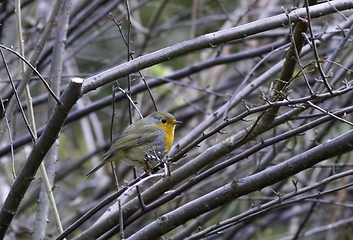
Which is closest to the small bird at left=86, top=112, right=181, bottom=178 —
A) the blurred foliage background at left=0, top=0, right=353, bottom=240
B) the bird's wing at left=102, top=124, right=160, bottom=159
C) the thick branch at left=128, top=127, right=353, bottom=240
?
the bird's wing at left=102, top=124, right=160, bottom=159

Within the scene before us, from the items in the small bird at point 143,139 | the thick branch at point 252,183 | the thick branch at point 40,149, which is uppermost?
the small bird at point 143,139

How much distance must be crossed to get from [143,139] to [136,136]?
0.07 meters

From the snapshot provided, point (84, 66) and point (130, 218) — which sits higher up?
point (84, 66)

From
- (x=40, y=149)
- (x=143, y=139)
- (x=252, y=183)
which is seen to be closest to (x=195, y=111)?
(x=143, y=139)

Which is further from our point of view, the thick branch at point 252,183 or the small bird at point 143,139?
the small bird at point 143,139

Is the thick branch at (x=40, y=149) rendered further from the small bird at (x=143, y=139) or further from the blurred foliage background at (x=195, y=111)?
the small bird at (x=143, y=139)

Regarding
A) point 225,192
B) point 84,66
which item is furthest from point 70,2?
point 84,66

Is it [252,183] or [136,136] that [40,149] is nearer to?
[252,183]

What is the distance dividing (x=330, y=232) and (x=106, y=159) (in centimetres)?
335

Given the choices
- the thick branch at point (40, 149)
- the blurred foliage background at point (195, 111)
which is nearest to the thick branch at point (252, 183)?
the thick branch at point (40, 149)

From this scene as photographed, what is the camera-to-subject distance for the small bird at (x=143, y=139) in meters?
3.82

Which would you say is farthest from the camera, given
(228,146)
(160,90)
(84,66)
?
(84,66)

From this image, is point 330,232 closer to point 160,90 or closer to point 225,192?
point 160,90

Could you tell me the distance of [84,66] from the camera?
30.3 ft
